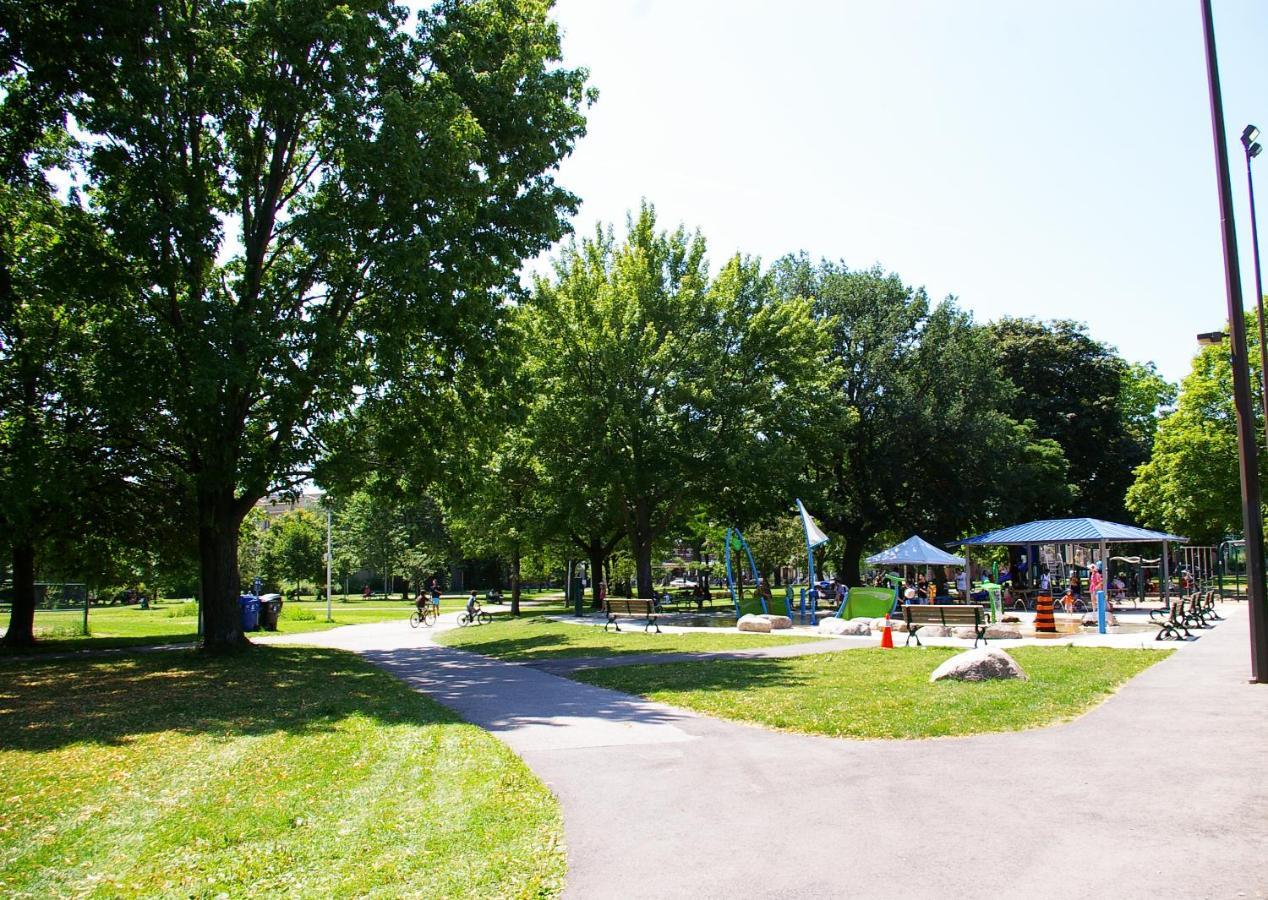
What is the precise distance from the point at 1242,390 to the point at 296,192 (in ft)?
63.2

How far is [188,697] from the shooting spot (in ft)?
44.7

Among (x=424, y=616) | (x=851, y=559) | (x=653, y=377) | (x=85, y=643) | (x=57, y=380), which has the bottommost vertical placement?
(x=424, y=616)

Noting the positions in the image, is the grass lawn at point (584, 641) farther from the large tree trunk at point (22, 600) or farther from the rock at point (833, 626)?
the large tree trunk at point (22, 600)

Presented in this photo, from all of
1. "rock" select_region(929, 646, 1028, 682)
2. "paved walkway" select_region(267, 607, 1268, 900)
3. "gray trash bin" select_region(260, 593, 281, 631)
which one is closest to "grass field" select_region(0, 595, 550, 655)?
"gray trash bin" select_region(260, 593, 281, 631)

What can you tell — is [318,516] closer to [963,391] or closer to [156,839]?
[963,391]

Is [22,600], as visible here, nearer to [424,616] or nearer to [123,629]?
[123,629]

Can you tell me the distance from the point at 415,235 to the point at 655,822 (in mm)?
13441

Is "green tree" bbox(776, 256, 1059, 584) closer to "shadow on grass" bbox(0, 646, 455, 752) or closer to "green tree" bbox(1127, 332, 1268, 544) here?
"green tree" bbox(1127, 332, 1268, 544)

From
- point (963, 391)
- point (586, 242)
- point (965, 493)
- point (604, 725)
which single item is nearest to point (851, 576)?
point (965, 493)

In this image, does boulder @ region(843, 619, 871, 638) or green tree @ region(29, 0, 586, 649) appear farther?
boulder @ region(843, 619, 871, 638)

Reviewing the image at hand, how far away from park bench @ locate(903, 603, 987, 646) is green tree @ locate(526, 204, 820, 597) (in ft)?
37.7

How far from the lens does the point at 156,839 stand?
606 centimetres

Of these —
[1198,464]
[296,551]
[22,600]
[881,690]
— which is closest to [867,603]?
[881,690]

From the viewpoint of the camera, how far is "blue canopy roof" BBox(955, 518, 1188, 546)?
2847 centimetres
